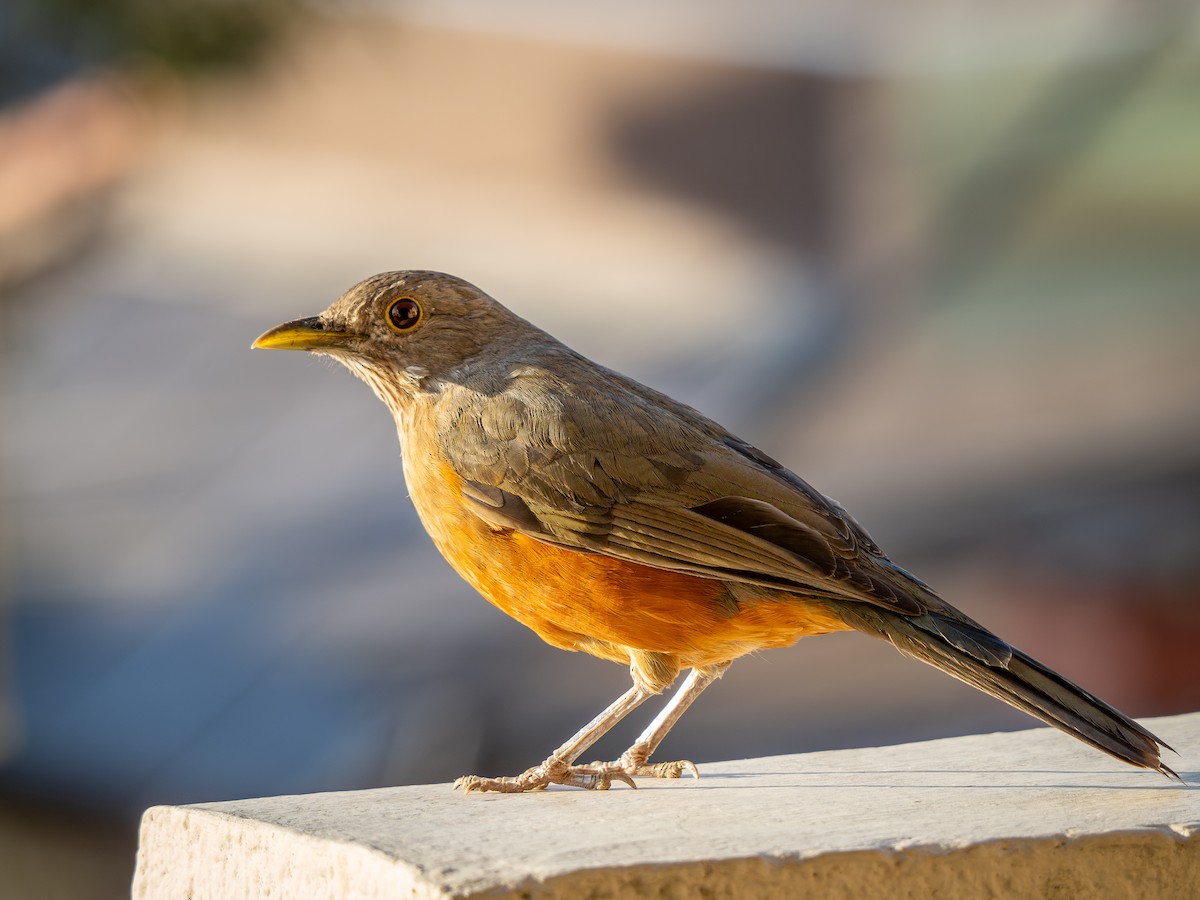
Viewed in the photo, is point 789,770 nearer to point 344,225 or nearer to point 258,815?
point 258,815

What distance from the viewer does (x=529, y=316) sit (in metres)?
13.1

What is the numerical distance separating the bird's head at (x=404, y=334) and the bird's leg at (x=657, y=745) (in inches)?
39.3

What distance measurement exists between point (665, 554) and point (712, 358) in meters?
9.22

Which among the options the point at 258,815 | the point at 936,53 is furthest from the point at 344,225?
the point at 258,815

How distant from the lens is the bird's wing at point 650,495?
3.35 metres

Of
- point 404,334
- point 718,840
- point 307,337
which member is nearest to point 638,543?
point 718,840

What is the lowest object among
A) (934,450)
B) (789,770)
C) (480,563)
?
(789,770)

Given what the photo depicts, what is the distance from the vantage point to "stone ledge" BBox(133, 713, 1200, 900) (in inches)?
102

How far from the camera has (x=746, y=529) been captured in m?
3.46

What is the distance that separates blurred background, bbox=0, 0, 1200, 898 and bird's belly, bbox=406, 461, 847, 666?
185 inches

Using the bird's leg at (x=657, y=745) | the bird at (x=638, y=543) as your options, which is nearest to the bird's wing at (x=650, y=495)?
the bird at (x=638, y=543)

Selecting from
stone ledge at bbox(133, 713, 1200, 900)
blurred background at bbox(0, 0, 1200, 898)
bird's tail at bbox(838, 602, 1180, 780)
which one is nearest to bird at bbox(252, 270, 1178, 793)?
bird's tail at bbox(838, 602, 1180, 780)

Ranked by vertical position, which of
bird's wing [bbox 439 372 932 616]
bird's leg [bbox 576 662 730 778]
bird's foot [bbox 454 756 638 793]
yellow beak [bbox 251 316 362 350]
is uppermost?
yellow beak [bbox 251 316 362 350]

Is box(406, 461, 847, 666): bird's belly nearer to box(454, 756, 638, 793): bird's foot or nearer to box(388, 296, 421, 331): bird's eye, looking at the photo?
box(454, 756, 638, 793): bird's foot
